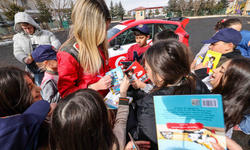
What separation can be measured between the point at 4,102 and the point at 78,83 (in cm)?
56

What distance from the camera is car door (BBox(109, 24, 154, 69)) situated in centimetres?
313

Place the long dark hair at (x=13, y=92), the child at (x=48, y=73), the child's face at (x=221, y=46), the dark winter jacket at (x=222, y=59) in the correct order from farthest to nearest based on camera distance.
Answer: the child's face at (x=221, y=46), the dark winter jacket at (x=222, y=59), the child at (x=48, y=73), the long dark hair at (x=13, y=92)

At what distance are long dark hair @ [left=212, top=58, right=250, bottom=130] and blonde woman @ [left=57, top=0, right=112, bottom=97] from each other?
115 centimetres

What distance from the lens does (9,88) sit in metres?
0.84

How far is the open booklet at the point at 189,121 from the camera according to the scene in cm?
62

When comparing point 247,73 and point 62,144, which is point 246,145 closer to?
point 247,73

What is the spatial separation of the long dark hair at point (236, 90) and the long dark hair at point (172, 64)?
15.1 inches

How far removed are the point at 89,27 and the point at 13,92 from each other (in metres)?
0.79

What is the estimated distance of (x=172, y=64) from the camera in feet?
3.13

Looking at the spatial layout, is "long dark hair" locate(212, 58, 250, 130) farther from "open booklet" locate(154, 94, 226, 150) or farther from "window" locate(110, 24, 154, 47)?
"window" locate(110, 24, 154, 47)

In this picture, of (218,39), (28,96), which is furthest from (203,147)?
(218,39)

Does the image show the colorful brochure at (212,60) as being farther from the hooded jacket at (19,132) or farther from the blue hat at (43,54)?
the blue hat at (43,54)

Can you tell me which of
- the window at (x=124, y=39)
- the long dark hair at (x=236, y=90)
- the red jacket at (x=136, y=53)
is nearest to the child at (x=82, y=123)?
the long dark hair at (x=236, y=90)

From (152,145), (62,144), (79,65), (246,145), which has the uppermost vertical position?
(79,65)
